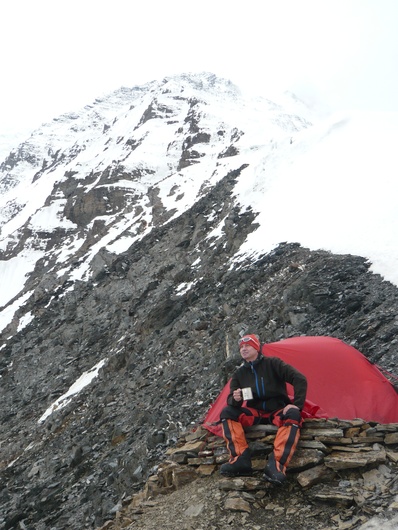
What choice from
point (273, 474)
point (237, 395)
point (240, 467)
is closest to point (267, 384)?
point (237, 395)

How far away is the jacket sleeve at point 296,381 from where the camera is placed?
5.98 meters

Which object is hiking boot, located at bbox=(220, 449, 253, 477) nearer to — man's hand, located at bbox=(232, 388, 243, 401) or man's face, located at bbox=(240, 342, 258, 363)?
man's hand, located at bbox=(232, 388, 243, 401)

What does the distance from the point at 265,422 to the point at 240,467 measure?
851 mm

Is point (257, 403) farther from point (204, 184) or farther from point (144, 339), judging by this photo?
point (204, 184)

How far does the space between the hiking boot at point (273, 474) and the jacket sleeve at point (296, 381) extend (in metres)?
0.86

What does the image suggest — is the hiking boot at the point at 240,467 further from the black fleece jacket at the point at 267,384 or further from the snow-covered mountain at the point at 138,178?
the snow-covered mountain at the point at 138,178

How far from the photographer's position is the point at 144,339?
2120cm

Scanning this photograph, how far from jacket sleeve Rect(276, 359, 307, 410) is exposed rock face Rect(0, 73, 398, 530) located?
1239 millimetres

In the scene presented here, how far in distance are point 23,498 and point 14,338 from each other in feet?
70.3

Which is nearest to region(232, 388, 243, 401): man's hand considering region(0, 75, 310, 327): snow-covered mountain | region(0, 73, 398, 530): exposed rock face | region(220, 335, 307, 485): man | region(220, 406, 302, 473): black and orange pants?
region(220, 335, 307, 485): man

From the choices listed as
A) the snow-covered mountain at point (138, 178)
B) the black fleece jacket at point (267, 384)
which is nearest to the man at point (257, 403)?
the black fleece jacket at point (267, 384)

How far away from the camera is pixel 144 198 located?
55.8 metres

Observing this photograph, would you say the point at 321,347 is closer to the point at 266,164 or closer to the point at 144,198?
the point at 266,164

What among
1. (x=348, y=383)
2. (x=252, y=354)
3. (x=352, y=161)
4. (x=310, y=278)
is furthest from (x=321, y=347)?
(x=352, y=161)
